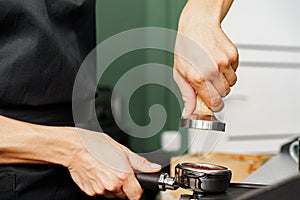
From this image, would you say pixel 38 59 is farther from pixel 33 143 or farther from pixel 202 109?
pixel 202 109

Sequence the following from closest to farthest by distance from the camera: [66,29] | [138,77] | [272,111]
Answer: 1. [66,29]
2. [138,77]
3. [272,111]

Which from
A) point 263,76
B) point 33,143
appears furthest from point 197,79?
point 263,76

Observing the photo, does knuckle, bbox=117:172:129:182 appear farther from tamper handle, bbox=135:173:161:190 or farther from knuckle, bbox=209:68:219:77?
knuckle, bbox=209:68:219:77

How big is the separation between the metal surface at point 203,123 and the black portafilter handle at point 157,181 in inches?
3.4

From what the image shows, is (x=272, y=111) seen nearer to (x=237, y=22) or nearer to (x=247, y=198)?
(x=237, y=22)

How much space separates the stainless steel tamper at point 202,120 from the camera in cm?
78

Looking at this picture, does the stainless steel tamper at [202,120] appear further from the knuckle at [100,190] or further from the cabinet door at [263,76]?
the cabinet door at [263,76]

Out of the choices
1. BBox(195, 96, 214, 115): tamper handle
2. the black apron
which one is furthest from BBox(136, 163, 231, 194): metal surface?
the black apron

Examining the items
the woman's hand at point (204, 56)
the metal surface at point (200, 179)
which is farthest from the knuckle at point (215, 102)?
the metal surface at point (200, 179)

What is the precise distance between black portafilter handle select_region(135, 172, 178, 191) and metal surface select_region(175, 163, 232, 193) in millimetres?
34

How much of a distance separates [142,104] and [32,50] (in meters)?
1.69

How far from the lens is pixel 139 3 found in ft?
8.30

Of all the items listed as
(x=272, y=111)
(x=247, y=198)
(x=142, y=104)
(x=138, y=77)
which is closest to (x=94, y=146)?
(x=247, y=198)

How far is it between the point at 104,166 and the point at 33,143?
122mm
